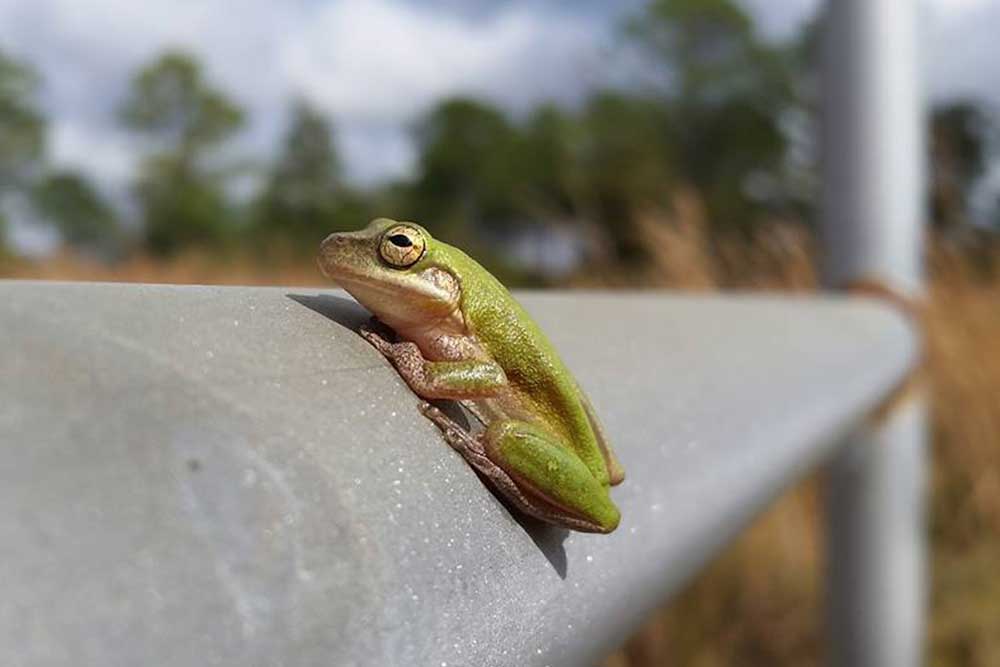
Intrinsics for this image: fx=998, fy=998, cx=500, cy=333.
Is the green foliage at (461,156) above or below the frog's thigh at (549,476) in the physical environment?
below

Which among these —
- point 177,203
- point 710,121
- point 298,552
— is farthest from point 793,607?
point 710,121

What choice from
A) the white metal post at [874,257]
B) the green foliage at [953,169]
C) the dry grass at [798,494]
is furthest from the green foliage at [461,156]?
the white metal post at [874,257]

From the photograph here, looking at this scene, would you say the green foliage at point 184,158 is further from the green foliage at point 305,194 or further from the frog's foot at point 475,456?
the frog's foot at point 475,456

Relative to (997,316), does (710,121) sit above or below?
below

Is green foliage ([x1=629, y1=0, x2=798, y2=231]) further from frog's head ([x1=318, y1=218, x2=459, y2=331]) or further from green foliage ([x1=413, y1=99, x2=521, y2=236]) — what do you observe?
frog's head ([x1=318, y1=218, x2=459, y2=331])

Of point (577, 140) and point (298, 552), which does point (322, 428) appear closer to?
point (298, 552)

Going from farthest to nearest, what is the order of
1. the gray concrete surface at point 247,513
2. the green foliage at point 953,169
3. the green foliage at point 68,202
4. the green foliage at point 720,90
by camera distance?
the green foliage at point 720,90 < the green foliage at point 68,202 < the green foliage at point 953,169 < the gray concrete surface at point 247,513

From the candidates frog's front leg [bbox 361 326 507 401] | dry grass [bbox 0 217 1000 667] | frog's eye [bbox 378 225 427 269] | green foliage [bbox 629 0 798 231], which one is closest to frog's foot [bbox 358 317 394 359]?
frog's front leg [bbox 361 326 507 401]
